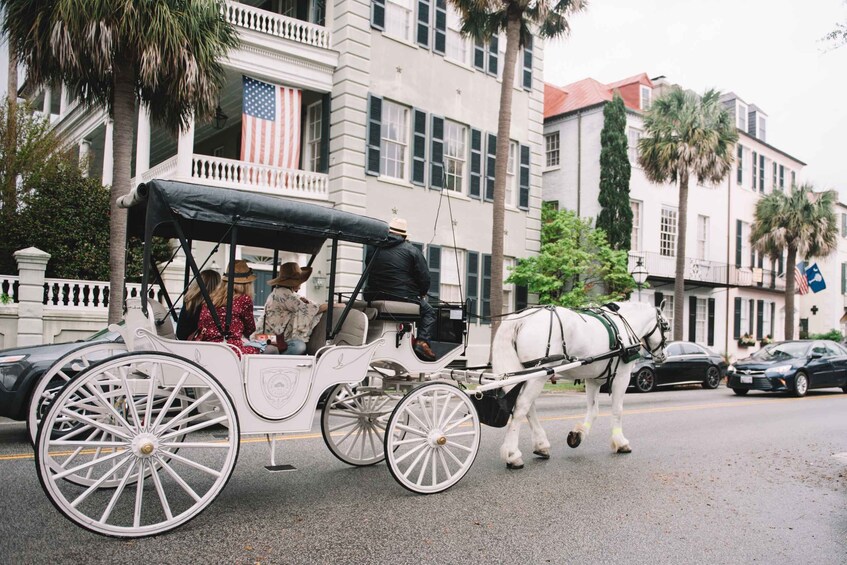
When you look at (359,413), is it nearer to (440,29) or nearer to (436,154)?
(436,154)

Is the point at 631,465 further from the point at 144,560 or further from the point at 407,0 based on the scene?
the point at 407,0

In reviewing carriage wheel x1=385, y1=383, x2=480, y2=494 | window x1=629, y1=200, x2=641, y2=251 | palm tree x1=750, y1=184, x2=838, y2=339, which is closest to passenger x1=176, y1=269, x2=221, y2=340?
carriage wheel x1=385, y1=383, x2=480, y2=494

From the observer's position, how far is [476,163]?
23406 millimetres

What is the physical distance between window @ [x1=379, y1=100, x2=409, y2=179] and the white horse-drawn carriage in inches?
563

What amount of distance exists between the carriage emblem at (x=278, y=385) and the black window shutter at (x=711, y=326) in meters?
33.5

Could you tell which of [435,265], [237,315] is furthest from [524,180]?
[237,315]

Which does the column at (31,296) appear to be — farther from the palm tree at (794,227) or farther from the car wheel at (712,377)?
the palm tree at (794,227)

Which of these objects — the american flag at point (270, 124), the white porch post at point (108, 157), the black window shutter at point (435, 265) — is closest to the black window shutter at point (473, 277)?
the black window shutter at point (435, 265)

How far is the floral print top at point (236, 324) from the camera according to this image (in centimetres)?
575

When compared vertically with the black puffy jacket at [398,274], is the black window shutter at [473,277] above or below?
above

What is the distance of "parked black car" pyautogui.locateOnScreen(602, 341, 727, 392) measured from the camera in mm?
18906

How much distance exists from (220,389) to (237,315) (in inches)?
47.0

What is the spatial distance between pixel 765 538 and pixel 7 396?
7829mm

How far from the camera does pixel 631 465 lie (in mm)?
7727
